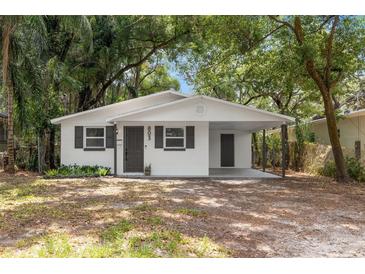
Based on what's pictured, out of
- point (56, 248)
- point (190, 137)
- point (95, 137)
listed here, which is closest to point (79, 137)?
point (95, 137)

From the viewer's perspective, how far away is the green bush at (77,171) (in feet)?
45.7

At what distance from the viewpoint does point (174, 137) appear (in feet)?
48.3

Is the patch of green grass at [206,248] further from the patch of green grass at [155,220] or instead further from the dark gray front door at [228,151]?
the dark gray front door at [228,151]

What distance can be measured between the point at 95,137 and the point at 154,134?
2857 mm

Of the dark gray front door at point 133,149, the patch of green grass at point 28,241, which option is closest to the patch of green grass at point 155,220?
the patch of green grass at point 28,241

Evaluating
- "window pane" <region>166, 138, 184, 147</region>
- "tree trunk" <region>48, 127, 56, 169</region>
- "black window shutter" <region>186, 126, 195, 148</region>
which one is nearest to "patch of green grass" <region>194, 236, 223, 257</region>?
"black window shutter" <region>186, 126, 195, 148</region>

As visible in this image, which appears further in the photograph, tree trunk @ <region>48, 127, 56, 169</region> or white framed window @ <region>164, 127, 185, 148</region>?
tree trunk @ <region>48, 127, 56, 169</region>

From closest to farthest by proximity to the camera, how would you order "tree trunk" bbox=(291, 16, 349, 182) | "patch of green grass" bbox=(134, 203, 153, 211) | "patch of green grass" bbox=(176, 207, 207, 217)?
"patch of green grass" bbox=(176, 207, 207, 217), "patch of green grass" bbox=(134, 203, 153, 211), "tree trunk" bbox=(291, 16, 349, 182)

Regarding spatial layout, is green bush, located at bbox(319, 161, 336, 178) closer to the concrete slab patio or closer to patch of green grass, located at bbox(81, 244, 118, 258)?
the concrete slab patio

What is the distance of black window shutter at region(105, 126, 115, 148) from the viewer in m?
15.4

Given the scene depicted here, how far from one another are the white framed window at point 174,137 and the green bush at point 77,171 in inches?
113

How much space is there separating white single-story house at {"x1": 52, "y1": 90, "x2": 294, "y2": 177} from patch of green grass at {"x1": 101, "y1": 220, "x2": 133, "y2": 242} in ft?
27.3

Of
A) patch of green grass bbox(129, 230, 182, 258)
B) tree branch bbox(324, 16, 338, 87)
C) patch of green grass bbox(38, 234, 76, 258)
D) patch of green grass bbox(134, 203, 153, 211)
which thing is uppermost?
tree branch bbox(324, 16, 338, 87)
